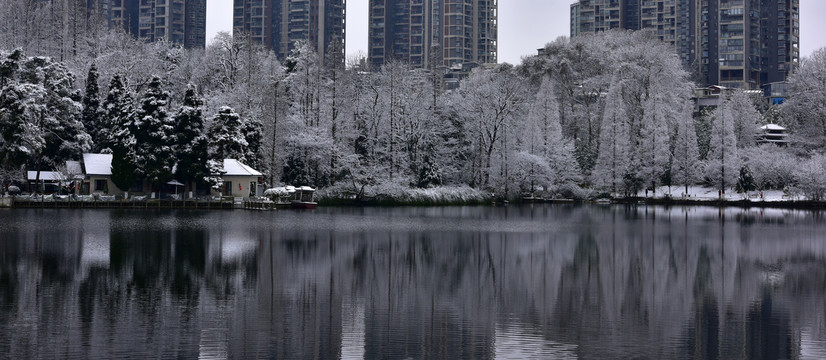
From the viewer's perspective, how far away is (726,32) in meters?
178

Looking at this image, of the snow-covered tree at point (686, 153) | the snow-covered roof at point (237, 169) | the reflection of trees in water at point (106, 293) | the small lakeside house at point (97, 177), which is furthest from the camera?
the snow-covered tree at point (686, 153)

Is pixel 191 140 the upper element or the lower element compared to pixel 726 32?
lower

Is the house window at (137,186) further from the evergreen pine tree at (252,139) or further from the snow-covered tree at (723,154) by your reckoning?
the snow-covered tree at (723,154)

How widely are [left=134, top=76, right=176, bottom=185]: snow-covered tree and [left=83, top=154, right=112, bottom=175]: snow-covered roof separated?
14.8 ft

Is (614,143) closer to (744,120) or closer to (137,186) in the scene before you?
(744,120)

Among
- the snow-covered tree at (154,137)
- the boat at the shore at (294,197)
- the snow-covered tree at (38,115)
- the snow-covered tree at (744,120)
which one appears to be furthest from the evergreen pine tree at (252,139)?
the snow-covered tree at (744,120)

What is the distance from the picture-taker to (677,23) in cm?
19700

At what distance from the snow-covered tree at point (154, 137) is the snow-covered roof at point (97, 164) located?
4.52 meters

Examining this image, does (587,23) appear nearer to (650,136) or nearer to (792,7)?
(792,7)

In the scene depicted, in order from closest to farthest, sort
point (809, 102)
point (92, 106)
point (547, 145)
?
1. point (92, 106)
2. point (809, 102)
3. point (547, 145)

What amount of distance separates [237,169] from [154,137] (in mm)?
8511

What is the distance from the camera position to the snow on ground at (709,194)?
277 ft

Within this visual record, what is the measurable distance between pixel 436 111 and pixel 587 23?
4681 inches

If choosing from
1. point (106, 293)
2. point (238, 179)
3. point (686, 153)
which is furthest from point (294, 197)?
point (106, 293)
